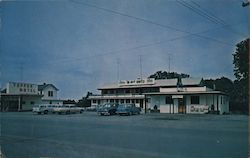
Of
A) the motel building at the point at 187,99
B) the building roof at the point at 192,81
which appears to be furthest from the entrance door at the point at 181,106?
the building roof at the point at 192,81

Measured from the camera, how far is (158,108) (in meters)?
36.8

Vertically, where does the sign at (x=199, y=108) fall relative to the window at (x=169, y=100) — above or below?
below

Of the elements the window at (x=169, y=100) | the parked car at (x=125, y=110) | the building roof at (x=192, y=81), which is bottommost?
the parked car at (x=125, y=110)

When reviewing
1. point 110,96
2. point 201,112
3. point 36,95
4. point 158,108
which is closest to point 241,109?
point 201,112

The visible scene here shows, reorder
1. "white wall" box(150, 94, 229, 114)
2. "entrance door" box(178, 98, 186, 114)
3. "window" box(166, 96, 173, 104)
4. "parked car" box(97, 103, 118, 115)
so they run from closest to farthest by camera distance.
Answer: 1. "parked car" box(97, 103, 118, 115)
2. "white wall" box(150, 94, 229, 114)
3. "entrance door" box(178, 98, 186, 114)
4. "window" box(166, 96, 173, 104)

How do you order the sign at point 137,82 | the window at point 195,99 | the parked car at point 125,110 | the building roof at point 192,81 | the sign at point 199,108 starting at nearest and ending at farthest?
the parked car at point 125,110 < the sign at point 199,108 < the window at point 195,99 < the building roof at point 192,81 < the sign at point 137,82

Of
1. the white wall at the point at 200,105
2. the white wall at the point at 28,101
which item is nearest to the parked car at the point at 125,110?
the white wall at the point at 200,105

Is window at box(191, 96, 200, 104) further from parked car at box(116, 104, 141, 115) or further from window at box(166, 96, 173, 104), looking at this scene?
parked car at box(116, 104, 141, 115)

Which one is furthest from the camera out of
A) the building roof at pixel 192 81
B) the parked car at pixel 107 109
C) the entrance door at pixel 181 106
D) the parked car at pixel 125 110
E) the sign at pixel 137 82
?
the sign at pixel 137 82

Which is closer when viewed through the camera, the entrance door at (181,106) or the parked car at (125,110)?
the parked car at (125,110)

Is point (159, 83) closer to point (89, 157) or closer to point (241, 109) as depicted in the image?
point (241, 109)

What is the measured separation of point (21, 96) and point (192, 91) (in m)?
26.0

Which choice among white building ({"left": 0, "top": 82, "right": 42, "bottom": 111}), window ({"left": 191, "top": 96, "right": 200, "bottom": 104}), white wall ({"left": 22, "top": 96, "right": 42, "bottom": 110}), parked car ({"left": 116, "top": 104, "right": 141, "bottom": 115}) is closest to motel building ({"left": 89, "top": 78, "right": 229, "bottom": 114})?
window ({"left": 191, "top": 96, "right": 200, "bottom": 104})

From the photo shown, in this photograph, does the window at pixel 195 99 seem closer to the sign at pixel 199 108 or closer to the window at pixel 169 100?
the sign at pixel 199 108
